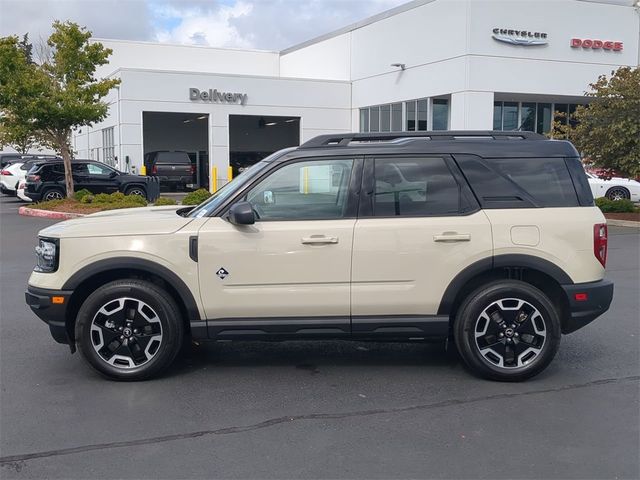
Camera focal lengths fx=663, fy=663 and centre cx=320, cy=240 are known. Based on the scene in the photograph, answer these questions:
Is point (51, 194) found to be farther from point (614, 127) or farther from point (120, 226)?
point (120, 226)

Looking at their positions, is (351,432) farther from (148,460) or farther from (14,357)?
(14,357)

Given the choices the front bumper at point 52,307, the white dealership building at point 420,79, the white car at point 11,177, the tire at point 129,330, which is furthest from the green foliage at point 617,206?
the white car at point 11,177

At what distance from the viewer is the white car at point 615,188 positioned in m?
20.8

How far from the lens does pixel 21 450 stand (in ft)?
13.2

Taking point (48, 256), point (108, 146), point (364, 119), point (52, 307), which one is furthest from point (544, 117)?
point (52, 307)

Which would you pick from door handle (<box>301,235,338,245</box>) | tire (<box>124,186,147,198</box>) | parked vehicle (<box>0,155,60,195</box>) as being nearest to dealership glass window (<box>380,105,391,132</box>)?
tire (<box>124,186,147,198</box>)

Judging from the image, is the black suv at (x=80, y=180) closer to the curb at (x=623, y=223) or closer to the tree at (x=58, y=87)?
the tree at (x=58, y=87)

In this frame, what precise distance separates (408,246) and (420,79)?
929 inches

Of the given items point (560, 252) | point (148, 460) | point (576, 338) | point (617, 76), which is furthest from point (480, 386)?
point (617, 76)

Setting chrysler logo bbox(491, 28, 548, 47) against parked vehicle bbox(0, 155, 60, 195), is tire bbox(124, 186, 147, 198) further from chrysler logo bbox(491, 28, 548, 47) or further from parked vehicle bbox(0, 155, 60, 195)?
chrysler logo bbox(491, 28, 548, 47)

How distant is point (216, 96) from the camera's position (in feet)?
101

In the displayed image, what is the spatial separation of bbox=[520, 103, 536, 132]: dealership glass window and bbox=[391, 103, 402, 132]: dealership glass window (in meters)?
5.16

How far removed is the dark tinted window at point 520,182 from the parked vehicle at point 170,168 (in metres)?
27.0

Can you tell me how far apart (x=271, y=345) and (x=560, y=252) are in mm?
2773
